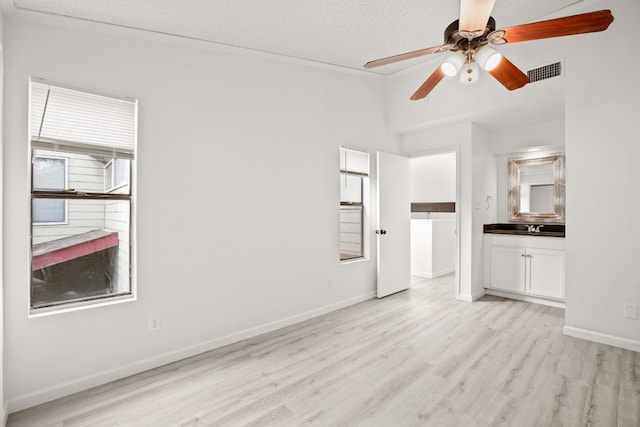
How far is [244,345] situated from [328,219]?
5.61 feet

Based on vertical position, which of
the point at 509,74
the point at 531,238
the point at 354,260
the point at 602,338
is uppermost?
the point at 509,74

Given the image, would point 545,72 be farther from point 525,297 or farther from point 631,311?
point 525,297

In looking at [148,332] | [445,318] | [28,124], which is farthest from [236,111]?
[445,318]

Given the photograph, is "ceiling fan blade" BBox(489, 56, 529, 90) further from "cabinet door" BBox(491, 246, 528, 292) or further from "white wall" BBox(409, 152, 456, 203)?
"white wall" BBox(409, 152, 456, 203)

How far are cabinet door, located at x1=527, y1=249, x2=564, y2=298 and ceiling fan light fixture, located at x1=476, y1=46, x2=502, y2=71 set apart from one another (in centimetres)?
301

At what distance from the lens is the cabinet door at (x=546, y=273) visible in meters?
4.04

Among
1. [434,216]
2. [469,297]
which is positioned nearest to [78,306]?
[469,297]

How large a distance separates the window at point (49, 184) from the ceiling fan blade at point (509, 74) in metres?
3.22

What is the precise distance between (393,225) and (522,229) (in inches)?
76.1

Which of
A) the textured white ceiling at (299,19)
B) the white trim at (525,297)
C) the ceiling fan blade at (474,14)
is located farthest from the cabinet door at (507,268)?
the ceiling fan blade at (474,14)

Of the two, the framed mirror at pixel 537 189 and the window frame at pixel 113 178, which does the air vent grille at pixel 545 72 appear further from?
the window frame at pixel 113 178

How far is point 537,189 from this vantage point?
4699 mm

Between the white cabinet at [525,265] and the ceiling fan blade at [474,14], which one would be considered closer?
the ceiling fan blade at [474,14]

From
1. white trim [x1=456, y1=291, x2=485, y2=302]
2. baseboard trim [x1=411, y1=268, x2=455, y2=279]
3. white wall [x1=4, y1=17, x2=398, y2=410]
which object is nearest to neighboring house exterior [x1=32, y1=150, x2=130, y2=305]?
white wall [x1=4, y1=17, x2=398, y2=410]
